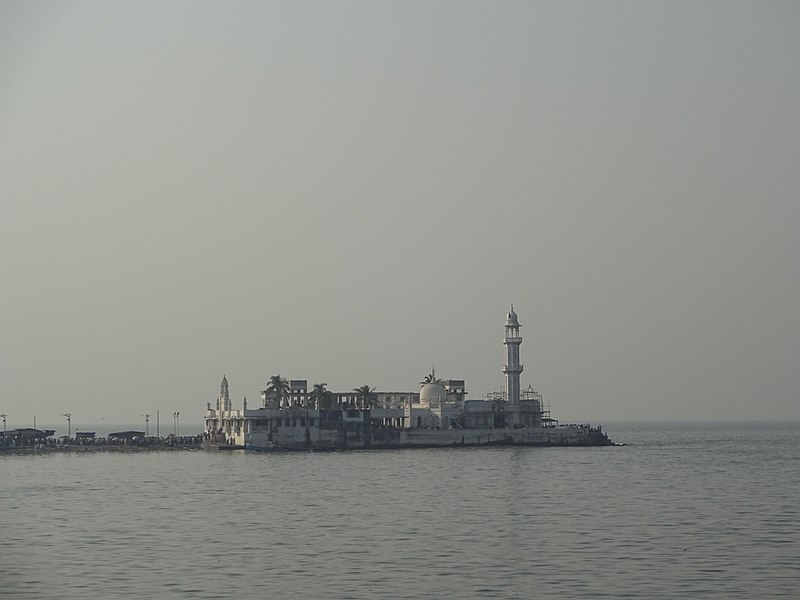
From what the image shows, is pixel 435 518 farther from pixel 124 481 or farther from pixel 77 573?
pixel 124 481

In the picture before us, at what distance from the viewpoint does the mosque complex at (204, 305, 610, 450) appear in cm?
16962

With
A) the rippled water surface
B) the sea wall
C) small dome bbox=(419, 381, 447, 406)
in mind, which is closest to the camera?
the rippled water surface

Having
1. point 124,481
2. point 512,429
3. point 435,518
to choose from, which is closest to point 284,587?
point 435,518

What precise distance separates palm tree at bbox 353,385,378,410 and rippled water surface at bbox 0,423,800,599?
173ft

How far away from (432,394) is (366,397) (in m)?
11.1

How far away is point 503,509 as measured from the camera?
82312 mm

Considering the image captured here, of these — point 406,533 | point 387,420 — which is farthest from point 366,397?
point 406,533

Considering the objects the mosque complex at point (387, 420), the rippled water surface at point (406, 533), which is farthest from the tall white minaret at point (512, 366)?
the rippled water surface at point (406, 533)

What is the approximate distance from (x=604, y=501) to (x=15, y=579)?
43.9 meters

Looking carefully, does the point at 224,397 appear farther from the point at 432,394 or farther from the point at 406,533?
the point at 406,533

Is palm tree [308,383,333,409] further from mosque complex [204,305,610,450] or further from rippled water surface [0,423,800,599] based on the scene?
rippled water surface [0,423,800,599]

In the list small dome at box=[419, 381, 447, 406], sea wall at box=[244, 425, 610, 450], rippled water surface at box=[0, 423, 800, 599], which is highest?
small dome at box=[419, 381, 447, 406]

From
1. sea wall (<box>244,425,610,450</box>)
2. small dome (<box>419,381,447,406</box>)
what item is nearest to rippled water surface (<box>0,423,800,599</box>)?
sea wall (<box>244,425,610,450</box>)

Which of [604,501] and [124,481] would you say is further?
[124,481]
